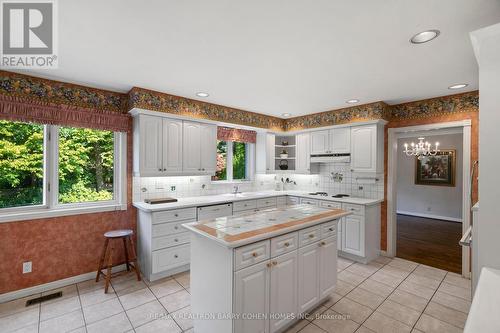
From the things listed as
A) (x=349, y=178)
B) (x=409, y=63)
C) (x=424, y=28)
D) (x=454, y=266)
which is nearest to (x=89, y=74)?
(x=424, y=28)

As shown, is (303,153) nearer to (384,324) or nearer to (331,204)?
(331,204)

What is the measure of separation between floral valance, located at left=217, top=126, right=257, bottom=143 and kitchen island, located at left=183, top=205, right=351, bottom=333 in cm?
241

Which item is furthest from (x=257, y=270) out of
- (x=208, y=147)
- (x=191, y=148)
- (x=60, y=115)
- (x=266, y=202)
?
(x=60, y=115)

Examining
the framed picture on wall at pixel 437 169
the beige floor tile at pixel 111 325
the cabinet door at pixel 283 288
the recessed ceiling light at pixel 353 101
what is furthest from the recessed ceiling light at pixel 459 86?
the beige floor tile at pixel 111 325

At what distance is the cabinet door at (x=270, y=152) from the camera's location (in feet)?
16.3

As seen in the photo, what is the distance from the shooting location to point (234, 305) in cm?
165

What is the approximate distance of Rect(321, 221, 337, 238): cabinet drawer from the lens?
2387mm

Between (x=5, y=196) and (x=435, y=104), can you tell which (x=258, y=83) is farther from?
(x=5, y=196)

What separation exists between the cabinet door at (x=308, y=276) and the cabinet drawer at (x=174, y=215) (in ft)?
5.65

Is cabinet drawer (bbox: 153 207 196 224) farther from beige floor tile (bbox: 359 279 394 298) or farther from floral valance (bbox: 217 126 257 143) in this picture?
beige floor tile (bbox: 359 279 394 298)

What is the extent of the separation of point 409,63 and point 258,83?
1586 millimetres

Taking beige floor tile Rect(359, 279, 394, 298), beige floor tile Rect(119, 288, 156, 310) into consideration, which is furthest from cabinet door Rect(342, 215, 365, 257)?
beige floor tile Rect(119, 288, 156, 310)

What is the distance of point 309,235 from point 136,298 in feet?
6.60

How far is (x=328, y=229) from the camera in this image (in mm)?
2451
